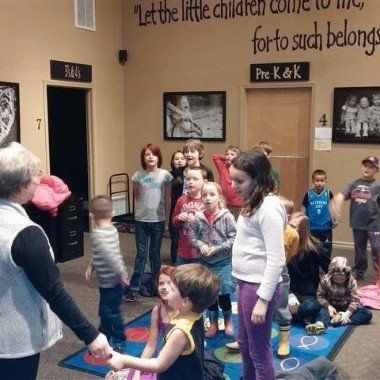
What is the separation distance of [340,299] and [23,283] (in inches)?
119

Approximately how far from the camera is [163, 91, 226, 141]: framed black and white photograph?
708 centimetres

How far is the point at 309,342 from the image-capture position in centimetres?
376

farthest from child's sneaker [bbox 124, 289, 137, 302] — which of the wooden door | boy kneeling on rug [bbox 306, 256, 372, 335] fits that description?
the wooden door

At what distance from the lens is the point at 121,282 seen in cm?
328

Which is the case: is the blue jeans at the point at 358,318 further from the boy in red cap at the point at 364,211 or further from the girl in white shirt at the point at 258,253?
the girl in white shirt at the point at 258,253

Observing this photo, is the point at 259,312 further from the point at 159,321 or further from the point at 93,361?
the point at 93,361

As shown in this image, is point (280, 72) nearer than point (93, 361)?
No

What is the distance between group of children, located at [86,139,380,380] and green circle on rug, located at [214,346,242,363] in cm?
21

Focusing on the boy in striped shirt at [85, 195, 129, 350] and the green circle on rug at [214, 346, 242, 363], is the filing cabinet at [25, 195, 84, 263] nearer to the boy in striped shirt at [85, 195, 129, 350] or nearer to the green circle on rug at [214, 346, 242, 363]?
the boy in striped shirt at [85, 195, 129, 350]

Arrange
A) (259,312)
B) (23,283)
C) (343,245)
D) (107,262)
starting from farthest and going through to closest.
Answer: (343,245) < (107,262) < (259,312) < (23,283)

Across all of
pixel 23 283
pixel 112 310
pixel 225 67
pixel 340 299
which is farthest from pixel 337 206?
pixel 23 283

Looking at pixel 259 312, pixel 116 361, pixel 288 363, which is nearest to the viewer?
pixel 116 361

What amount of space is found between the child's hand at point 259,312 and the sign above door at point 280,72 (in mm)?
4657

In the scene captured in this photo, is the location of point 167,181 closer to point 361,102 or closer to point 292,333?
point 292,333
